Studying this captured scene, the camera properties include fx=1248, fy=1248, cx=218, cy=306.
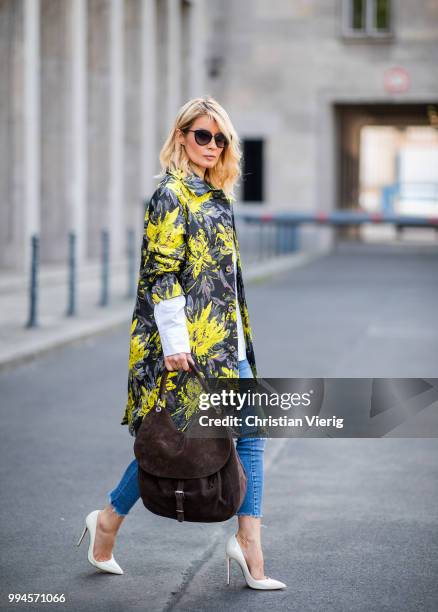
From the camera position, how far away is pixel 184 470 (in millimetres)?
4285

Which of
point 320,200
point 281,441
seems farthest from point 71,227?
point 281,441

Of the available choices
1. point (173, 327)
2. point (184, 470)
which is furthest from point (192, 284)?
point (184, 470)

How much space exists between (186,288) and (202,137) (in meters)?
0.57

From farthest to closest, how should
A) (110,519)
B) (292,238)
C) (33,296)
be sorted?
(292,238) → (33,296) → (110,519)

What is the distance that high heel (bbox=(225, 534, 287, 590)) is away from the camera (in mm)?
4746

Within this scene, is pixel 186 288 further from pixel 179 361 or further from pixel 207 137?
pixel 207 137

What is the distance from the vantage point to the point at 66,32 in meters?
21.8

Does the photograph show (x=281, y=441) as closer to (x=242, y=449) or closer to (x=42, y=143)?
(x=242, y=449)

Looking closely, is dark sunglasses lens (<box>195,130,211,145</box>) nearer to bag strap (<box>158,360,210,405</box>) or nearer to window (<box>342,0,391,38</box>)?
bag strap (<box>158,360,210,405</box>)

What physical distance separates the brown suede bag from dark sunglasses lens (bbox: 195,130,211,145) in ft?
2.76

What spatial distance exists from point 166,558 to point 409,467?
2.30 metres

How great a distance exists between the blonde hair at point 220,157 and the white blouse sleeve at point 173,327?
1.67 ft

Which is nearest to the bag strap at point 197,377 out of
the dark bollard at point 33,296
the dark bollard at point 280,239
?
the dark bollard at point 33,296

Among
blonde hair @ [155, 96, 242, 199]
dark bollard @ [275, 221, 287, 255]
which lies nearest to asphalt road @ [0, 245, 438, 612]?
blonde hair @ [155, 96, 242, 199]
